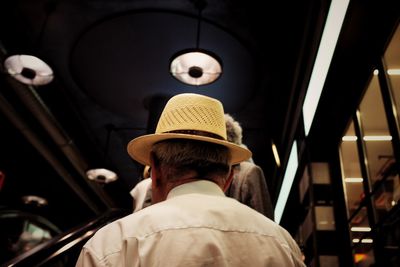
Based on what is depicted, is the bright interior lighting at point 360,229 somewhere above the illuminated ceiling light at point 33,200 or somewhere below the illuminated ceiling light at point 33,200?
below

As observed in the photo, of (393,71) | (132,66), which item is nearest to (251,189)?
(393,71)

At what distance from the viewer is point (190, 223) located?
1181 mm

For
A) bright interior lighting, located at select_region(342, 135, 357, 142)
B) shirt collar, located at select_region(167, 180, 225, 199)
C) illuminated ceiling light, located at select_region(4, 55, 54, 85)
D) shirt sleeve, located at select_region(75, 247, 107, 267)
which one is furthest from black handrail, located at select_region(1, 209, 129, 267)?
illuminated ceiling light, located at select_region(4, 55, 54, 85)

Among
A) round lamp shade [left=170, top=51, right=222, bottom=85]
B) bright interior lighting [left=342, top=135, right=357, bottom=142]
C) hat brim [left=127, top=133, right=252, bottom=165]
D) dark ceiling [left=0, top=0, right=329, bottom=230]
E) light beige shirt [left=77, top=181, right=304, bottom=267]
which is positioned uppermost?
dark ceiling [left=0, top=0, right=329, bottom=230]

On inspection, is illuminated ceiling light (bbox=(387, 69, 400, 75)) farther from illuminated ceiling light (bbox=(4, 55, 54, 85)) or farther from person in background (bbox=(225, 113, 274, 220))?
illuminated ceiling light (bbox=(4, 55, 54, 85))

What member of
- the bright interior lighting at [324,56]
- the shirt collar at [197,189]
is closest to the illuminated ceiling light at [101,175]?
the bright interior lighting at [324,56]

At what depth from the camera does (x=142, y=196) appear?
2.68 m

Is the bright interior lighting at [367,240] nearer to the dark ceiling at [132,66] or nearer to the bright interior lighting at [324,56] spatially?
the bright interior lighting at [324,56]

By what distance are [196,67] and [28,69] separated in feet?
7.96

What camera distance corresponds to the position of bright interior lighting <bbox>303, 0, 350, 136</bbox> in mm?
3719

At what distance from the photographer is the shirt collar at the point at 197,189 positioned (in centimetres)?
132

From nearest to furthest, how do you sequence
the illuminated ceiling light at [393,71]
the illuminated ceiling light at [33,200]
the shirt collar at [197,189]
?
the shirt collar at [197,189] < the illuminated ceiling light at [393,71] < the illuminated ceiling light at [33,200]

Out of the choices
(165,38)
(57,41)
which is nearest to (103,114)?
(57,41)

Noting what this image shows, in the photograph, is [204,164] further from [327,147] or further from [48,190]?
[48,190]
